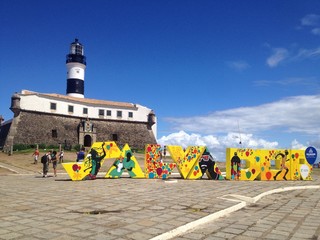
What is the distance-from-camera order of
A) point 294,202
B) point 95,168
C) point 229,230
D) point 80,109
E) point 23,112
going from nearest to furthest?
point 229,230 < point 294,202 < point 95,168 < point 23,112 < point 80,109

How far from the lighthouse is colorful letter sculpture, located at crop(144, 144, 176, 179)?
39.4 m

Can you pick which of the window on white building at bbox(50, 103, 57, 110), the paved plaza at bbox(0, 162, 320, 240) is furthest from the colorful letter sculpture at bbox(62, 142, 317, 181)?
the window on white building at bbox(50, 103, 57, 110)

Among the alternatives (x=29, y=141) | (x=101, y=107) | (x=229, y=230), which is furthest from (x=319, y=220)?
(x=101, y=107)

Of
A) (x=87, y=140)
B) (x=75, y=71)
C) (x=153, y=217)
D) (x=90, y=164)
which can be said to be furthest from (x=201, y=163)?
(x=75, y=71)

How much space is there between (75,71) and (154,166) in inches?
1622

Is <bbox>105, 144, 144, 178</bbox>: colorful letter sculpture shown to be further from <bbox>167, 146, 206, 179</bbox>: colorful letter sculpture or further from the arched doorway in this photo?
the arched doorway

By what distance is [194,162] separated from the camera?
1648 cm

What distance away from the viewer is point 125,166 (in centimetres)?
1619

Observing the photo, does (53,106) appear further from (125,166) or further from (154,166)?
(154,166)

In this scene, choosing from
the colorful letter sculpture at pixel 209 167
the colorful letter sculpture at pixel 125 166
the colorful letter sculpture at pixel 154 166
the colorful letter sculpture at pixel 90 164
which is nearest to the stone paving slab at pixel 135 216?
the colorful letter sculpture at pixel 90 164

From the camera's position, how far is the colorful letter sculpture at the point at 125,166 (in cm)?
1608

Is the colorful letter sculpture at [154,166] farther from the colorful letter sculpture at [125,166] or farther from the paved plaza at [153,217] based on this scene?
the paved plaza at [153,217]

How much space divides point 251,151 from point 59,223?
1321cm

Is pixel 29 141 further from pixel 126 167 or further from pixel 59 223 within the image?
pixel 59 223
